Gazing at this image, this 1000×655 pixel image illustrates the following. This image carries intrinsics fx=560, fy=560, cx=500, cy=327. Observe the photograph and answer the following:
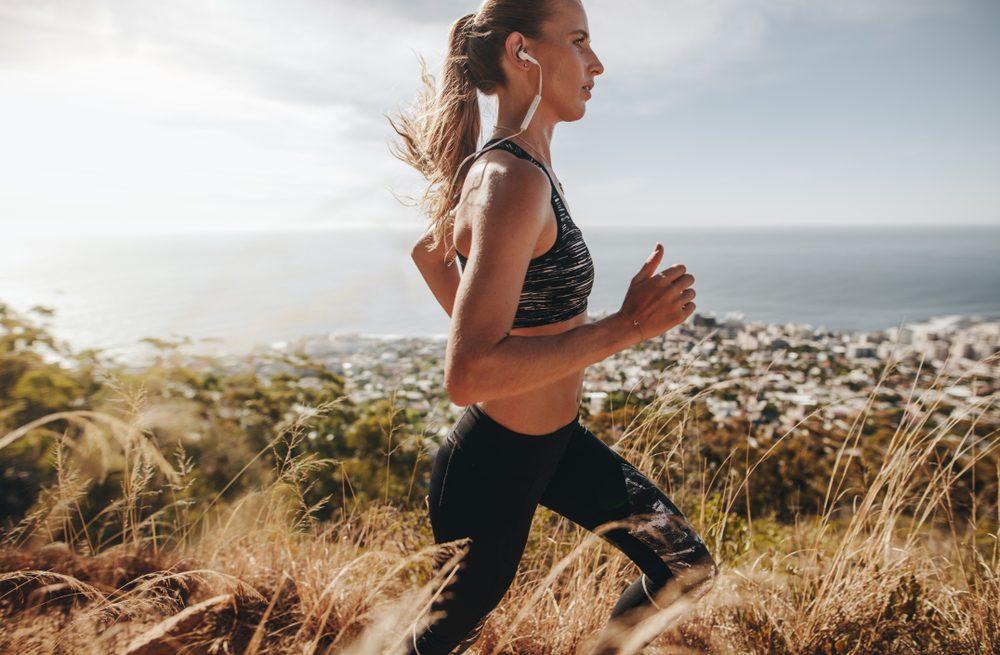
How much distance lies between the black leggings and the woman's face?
77cm

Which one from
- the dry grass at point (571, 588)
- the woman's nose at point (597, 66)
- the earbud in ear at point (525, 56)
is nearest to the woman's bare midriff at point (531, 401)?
the earbud in ear at point (525, 56)

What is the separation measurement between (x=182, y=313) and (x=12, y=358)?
9.15ft

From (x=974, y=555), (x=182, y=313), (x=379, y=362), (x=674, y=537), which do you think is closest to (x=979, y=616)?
(x=974, y=555)

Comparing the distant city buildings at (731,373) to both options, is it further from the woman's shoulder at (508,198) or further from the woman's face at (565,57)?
the woman's shoulder at (508,198)

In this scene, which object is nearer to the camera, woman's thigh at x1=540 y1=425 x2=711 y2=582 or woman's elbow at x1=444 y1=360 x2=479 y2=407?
A: woman's elbow at x1=444 y1=360 x2=479 y2=407

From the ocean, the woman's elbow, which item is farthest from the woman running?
the ocean

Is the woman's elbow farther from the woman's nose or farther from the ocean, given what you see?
the woman's nose

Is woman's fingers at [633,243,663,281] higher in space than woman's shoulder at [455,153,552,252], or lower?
lower

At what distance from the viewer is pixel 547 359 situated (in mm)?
1021

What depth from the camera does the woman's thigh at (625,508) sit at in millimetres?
1401

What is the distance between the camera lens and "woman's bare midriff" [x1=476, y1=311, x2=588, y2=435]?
1.23m

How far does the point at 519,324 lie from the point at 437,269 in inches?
19.0

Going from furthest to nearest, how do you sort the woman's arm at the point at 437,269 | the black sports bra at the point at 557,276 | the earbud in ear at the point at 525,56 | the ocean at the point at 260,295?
the woman's arm at the point at 437,269 < the ocean at the point at 260,295 < the earbud in ear at the point at 525,56 < the black sports bra at the point at 557,276

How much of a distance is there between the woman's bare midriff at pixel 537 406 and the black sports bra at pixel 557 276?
0.07ft
